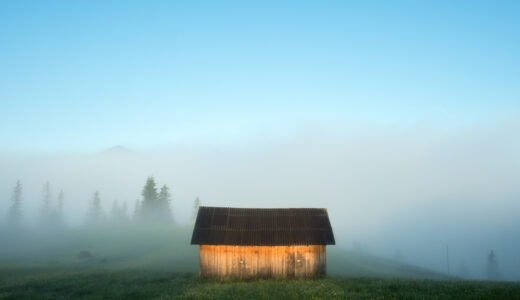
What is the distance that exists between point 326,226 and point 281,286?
8752 mm

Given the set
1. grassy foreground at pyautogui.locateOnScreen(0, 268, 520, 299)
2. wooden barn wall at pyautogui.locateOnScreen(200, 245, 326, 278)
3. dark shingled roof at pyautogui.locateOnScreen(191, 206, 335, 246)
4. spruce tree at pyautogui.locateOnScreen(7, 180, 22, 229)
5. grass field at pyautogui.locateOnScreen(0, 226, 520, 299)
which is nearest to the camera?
grassy foreground at pyautogui.locateOnScreen(0, 268, 520, 299)

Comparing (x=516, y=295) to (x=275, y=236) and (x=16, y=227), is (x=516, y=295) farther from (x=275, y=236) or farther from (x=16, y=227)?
(x=16, y=227)

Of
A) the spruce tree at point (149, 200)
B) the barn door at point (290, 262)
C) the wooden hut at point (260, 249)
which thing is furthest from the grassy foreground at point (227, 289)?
the spruce tree at point (149, 200)

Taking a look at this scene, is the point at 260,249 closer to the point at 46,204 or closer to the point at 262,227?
the point at 262,227

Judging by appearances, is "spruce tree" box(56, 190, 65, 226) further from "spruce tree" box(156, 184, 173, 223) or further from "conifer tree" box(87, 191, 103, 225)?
"spruce tree" box(156, 184, 173, 223)

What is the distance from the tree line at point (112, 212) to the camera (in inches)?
3580

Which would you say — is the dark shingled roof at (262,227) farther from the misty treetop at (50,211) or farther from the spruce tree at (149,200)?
the misty treetop at (50,211)

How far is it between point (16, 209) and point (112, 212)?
2667cm

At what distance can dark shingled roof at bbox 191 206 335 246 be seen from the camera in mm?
30234

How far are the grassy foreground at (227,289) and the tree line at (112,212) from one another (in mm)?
58590

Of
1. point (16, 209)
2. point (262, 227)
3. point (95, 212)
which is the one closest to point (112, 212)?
point (95, 212)

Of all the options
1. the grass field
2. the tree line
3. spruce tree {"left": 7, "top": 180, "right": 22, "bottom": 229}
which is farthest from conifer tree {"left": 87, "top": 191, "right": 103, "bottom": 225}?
the grass field

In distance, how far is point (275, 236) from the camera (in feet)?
101

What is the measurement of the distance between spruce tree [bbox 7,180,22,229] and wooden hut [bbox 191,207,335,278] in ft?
317
